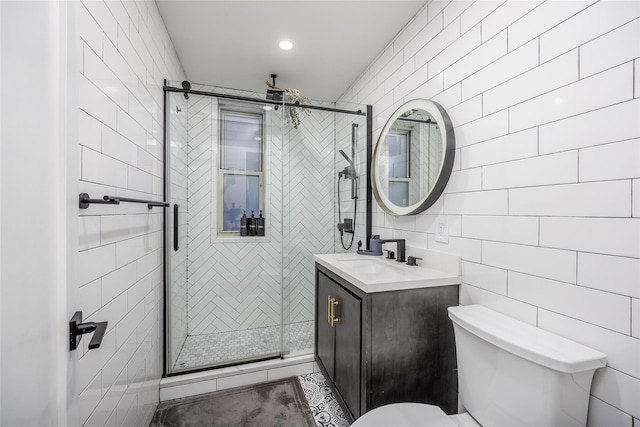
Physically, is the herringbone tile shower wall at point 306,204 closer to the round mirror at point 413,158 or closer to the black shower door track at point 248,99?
the black shower door track at point 248,99

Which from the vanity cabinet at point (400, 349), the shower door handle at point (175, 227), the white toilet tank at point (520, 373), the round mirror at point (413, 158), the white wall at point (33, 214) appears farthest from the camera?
the shower door handle at point (175, 227)

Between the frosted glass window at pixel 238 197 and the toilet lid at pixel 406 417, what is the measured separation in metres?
1.66

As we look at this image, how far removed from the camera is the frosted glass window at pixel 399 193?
5.60ft

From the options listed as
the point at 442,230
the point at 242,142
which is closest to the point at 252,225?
the point at 242,142

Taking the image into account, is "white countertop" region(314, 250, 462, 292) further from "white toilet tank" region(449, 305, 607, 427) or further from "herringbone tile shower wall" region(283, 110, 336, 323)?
"herringbone tile shower wall" region(283, 110, 336, 323)

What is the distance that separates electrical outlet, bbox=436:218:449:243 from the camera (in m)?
1.41

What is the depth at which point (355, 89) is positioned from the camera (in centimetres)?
253

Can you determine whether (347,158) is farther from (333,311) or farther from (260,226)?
(333,311)

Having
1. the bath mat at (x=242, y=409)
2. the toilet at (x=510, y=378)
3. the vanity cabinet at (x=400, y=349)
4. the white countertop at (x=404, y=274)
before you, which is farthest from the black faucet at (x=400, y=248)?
the bath mat at (x=242, y=409)

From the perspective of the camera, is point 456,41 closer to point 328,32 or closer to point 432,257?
point 328,32

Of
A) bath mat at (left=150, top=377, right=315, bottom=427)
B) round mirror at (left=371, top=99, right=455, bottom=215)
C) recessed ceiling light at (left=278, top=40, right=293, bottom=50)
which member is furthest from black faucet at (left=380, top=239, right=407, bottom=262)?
recessed ceiling light at (left=278, top=40, right=293, bottom=50)

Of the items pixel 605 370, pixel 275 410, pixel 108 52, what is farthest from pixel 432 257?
pixel 108 52

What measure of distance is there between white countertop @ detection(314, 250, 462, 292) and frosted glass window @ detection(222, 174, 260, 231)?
33.9 inches

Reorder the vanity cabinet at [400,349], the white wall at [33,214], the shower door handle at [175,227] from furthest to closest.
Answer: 1. the shower door handle at [175,227]
2. the vanity cabinet at [400,349]
3. the white wall at [33,214]
